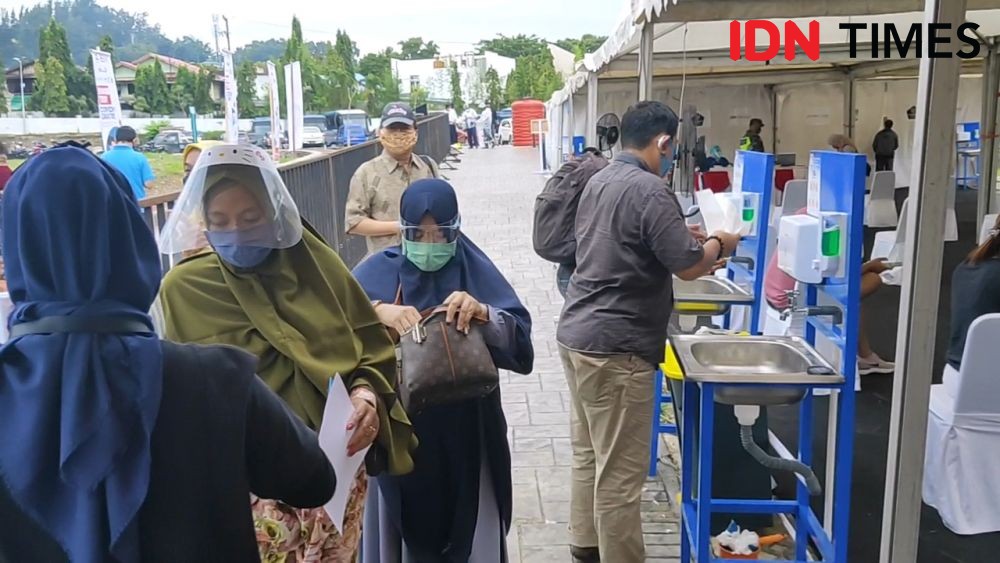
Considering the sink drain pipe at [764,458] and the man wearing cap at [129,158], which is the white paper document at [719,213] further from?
the man wearing cap at [129,158]

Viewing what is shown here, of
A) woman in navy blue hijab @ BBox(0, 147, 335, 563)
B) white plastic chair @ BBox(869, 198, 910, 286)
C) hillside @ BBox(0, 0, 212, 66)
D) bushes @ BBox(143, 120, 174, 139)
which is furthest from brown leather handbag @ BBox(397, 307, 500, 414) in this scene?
hillside @ BBox(0, 0, 212, 66)

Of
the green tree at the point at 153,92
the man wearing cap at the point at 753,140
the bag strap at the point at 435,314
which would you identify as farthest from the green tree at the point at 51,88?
the bag strap at the point at 435,314

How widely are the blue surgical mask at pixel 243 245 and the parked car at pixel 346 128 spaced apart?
109 feet

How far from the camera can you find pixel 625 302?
3139 mm

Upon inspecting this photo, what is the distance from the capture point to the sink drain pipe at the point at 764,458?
10.1 feet

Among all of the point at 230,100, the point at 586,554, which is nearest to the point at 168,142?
the point at 230,100

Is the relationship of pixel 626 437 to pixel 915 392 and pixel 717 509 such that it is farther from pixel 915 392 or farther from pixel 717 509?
pixel 915 392

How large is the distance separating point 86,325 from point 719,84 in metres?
15.4

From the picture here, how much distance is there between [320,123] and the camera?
37.8 m

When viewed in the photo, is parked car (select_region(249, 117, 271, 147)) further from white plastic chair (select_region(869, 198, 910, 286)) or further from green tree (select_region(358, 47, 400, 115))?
white plastic chair (select_region(869, 198, 910, 286))

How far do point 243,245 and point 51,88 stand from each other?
133 ft

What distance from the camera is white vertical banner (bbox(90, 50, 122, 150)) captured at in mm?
10523

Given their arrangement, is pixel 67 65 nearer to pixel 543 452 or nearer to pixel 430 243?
pixel 543 452

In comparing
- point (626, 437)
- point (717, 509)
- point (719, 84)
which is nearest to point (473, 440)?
point (626, 437)
